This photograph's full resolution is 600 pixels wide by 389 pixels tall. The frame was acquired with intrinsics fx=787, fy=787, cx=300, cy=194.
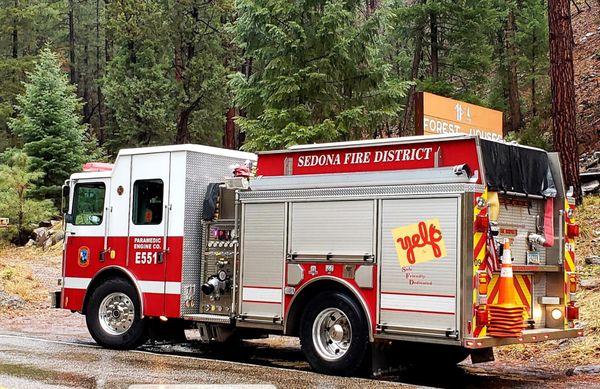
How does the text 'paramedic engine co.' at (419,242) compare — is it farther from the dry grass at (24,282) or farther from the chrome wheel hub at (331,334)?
the dry grass at (24,282)

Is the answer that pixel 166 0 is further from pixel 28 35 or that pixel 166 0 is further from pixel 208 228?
pixel 208 228

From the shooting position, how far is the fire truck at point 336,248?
884 centimetres

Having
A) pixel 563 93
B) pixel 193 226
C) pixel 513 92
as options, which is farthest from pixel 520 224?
pixel 513 92

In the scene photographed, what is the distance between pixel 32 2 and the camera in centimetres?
5291

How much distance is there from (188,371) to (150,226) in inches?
117

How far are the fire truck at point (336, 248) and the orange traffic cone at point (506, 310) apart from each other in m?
0.09

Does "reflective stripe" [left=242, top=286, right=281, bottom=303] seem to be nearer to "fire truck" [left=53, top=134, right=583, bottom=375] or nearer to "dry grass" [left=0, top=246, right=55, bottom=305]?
"fire truck" [left=53, top=134, right=583, bottom=375]

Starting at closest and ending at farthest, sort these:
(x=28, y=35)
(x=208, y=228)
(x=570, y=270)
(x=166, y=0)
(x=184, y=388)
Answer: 1. (x=184, y=388)
2. (x=570, y=270)
3. (x=208, y=228)
4. (x=166, y=0)
5. (x=28, y=35)

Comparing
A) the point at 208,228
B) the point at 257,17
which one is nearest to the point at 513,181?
the point at 208,228

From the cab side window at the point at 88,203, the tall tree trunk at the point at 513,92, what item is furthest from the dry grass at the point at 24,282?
the tall tree trunk at the point at 513,92

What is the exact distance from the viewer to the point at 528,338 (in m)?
9.12

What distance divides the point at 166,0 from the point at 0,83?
14.4 m

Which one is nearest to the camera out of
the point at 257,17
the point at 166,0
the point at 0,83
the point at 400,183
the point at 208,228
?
the point at 400,183

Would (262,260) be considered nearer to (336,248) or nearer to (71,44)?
(336,248)
